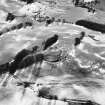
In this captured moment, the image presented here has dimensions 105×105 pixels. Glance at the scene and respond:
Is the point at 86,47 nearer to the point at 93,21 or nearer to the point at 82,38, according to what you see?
the point at 82,38

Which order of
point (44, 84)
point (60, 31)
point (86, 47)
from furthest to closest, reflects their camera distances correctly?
point (60, 31) → point (86, 47) → point (44, 84)

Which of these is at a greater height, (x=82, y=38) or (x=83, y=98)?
(x=82, y=38)

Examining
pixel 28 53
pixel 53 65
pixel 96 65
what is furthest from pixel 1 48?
pixel 96 65

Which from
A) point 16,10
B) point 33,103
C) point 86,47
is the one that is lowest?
point 33,103

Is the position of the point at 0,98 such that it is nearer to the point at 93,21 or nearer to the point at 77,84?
the point at 77,84

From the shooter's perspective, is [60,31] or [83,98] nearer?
[83,98]

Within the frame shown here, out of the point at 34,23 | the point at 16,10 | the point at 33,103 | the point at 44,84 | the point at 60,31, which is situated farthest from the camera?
the point at 16,10
